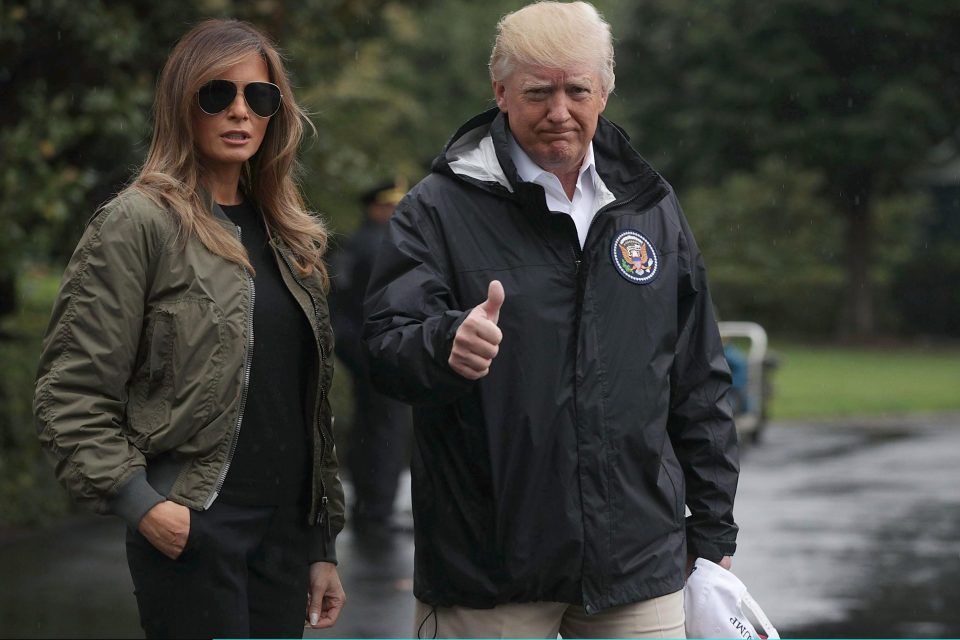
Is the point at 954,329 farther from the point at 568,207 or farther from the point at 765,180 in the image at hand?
the point at 568,207

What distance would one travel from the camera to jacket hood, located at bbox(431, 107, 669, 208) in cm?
347

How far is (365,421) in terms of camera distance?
9.53 m

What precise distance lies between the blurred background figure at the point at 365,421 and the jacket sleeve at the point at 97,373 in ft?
19.8

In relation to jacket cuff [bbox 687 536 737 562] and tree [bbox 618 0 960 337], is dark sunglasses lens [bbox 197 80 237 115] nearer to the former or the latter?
jacket cuff [bbox 687 536 737 562]

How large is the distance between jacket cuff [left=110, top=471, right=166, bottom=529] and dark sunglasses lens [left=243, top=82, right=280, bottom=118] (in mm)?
841

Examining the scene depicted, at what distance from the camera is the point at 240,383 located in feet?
10.5

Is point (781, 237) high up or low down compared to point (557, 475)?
down

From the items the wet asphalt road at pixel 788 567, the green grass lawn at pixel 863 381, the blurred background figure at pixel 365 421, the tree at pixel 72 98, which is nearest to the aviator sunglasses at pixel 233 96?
the wet asphalt road at pixel 788 567

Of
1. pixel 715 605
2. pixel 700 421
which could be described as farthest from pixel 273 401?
pixel 715 605

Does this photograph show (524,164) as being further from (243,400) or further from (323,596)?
(323,596)

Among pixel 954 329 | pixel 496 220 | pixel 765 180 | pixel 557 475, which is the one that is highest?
pixel 496 220

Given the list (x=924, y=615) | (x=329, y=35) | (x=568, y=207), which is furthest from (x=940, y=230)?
(x=568, y=207)

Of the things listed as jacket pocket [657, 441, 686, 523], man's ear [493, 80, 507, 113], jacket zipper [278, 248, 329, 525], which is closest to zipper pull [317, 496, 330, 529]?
jacket zipper [278, 248, 329, 525]

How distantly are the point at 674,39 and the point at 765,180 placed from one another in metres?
5.58
